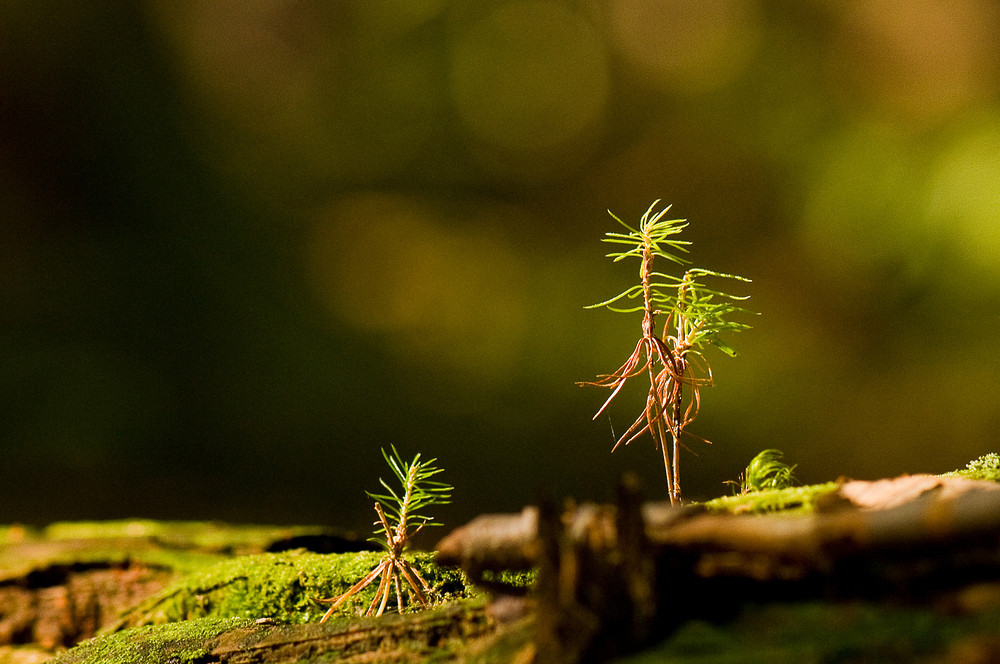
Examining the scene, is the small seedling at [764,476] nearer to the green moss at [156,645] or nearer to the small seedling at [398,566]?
the small seedling at [398,566]

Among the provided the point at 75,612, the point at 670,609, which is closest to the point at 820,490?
the point at 670,609

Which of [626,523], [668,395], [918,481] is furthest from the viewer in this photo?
[668,395]

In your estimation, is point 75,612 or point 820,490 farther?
point 75,612

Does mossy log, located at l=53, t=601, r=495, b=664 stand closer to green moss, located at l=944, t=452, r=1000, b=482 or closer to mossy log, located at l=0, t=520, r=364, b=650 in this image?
mossy log, located at l=0, t=520, r=364, b=650

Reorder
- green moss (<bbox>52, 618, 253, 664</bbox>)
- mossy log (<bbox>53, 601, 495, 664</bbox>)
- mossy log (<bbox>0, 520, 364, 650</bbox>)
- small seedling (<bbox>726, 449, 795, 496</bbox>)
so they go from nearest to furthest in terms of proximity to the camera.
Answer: mossy log (<bbox>53, 601, 495, 664</bbox>) < green moss (<bbox>52, 618, 253, 664</bbox>) < small seedling (<bbox>726, 449, 795, 496</bbox>) < mossy log (<bbox>0, 520, 364, 650</bbox>)

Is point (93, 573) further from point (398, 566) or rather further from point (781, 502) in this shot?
point (781, 502)

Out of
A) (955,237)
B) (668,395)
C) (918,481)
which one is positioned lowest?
(918,481)

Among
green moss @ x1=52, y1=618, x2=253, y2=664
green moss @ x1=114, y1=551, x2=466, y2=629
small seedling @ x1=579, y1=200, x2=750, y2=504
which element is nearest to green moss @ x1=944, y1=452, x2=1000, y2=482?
small seedling @ x1=579, y1=200, x2=750, y2=504

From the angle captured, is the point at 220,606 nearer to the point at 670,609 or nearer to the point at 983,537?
the point at 670,609

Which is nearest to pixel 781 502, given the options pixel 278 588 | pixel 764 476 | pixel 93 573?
pixel 764 476
